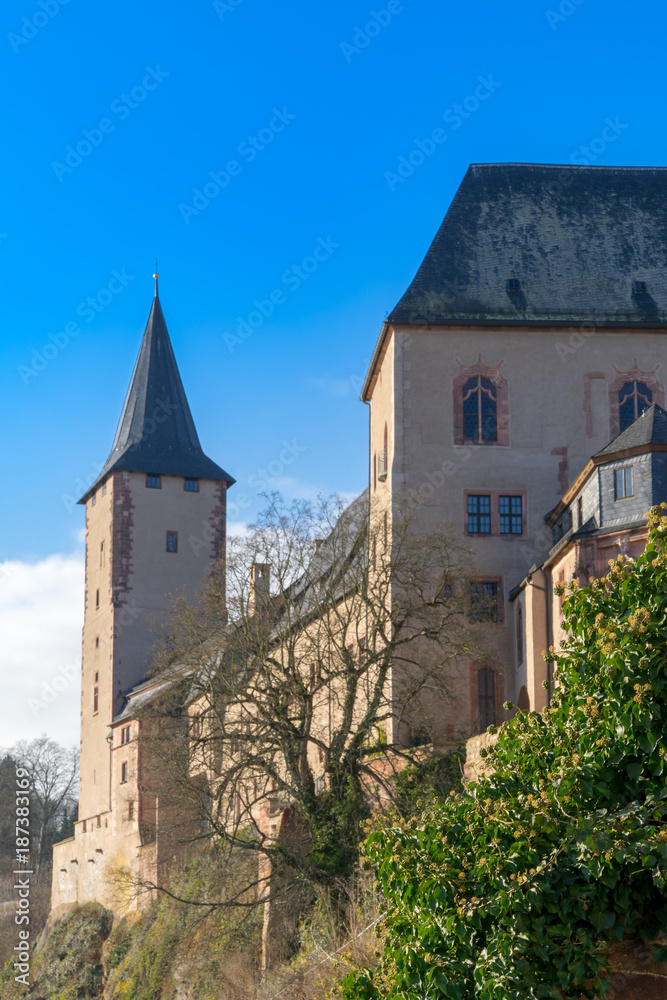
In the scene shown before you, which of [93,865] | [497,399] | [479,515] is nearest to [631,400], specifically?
[497,399]

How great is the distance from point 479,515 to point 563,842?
22.9 meters

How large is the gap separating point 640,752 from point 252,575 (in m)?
18.4

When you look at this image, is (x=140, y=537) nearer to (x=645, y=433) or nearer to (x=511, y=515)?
(x=511, y=515)

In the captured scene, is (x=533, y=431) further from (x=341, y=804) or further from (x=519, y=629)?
(x=341, y=804)

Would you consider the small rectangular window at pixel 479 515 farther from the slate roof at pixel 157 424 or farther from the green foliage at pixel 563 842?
the slate roof at pixel 157 424

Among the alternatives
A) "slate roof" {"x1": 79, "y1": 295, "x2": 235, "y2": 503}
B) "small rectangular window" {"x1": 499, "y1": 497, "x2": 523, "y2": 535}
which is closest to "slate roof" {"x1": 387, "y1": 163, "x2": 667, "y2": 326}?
"small rectangular window" {"x1": 499, "y1": 497, "x2": 523, "y2": 535}

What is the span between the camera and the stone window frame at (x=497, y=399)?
32406 millimetres

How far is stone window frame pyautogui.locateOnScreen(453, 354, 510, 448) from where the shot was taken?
32.4 metres

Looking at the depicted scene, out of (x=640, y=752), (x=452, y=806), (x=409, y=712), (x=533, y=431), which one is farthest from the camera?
(x=533, y=431)

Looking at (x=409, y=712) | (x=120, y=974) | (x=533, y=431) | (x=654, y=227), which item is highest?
(x=654, y=227)

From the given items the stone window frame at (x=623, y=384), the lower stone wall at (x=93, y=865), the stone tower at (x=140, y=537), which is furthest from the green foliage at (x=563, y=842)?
the stone tower at (x=140, y=537)

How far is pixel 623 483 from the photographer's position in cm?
2581

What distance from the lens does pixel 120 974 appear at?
36.2 meters

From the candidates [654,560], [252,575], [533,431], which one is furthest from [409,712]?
[654,560]
